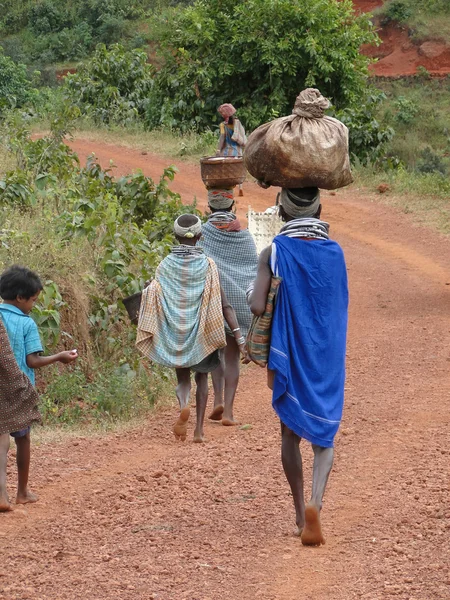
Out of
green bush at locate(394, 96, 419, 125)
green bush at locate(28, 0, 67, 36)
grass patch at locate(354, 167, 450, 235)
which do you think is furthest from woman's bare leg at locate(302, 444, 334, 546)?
green bush at locate(28, 0, 67, 36)

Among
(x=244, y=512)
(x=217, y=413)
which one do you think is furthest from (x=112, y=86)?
(x=244, y=512)

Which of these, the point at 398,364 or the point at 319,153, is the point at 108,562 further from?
the point at 398,364

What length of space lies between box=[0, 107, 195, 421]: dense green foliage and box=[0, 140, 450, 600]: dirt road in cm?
65

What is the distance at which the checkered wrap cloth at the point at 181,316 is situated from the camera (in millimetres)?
6418

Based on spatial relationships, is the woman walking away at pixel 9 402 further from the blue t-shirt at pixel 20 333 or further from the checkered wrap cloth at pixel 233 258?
the checkered wrap cloth at pixel 233 258

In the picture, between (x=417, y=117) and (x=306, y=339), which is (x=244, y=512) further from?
(x=417, y=117)

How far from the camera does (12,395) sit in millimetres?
5070

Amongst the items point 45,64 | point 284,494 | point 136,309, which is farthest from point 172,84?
point 45,64

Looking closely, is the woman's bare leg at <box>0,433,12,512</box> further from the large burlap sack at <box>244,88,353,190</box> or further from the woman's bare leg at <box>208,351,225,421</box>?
the woman's bare leg at <box>208,351,225,421</box>

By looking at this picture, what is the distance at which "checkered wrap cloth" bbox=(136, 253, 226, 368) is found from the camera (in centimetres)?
642

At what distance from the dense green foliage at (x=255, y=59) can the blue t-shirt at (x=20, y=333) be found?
14.9m

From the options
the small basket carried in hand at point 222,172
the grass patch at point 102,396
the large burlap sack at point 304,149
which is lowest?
the grass patch at point 102,396

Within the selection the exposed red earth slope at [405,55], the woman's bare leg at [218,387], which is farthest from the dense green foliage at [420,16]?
the woman's bare leg at [218,387]

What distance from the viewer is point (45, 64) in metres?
40.1
